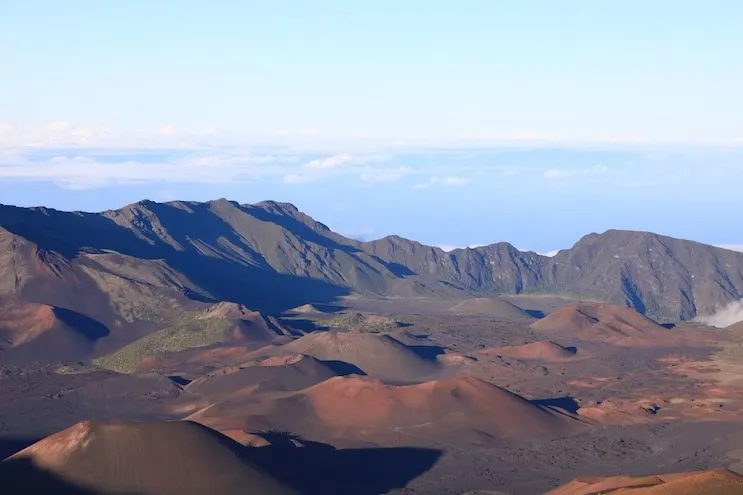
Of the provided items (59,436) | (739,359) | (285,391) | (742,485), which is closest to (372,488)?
(59,436)

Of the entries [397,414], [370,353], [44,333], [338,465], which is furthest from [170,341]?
[338,465]

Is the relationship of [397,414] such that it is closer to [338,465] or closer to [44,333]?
[338,465]

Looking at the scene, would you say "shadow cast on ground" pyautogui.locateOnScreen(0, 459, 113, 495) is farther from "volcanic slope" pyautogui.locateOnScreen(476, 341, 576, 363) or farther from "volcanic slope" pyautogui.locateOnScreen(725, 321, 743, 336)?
"volcanic slope" pyautogui.locateOnScreen(725, 321, 743, 336)

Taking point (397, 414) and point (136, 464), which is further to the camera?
point (397, 414)

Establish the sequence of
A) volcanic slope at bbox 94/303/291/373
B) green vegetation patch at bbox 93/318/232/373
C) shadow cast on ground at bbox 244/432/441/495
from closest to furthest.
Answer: shadow cast on ground at bbox 244/432/441/495 → green vegetation patch at bbox 93/318/232/373 → volcanic slope at bbox 94/303/291/373

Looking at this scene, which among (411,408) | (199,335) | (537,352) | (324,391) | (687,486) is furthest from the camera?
(199,335)

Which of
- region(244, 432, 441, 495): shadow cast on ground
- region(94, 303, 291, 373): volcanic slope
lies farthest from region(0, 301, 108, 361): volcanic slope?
Answer: region(244, 432, 441, 495): shadow cast on ground

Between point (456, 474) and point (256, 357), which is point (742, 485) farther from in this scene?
point (256, 357)

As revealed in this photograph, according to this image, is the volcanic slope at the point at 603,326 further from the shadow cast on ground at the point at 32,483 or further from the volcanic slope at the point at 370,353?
the shadow cast on ground at the point at 32,483
